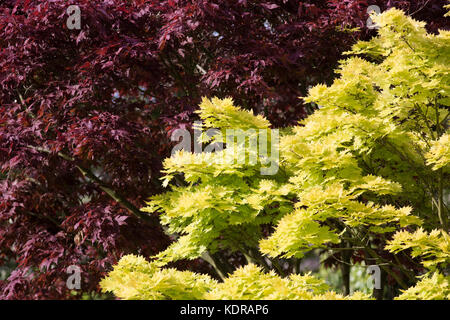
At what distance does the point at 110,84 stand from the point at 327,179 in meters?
2.79

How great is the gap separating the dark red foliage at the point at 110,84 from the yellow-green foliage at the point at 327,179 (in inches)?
34.6

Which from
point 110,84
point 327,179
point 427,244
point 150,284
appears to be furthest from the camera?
point 110,84

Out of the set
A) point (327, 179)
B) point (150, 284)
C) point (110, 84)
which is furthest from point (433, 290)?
point (110, 84)

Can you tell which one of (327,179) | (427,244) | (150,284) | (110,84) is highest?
(110,84)

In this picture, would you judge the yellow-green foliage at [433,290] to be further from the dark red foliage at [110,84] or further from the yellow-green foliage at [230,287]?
the dark red foliage at [110,84]

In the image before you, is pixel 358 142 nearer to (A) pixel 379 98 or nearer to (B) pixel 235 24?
(A) pixel 379 98

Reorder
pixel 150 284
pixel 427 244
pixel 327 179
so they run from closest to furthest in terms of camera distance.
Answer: pixel 150 284 → pixel 427 244 → pixel 327 179

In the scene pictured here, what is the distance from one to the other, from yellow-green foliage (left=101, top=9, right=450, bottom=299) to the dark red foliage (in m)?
0.88

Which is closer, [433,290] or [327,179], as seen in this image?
[433,290]

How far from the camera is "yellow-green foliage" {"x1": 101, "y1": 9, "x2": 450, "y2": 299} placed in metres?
4.11

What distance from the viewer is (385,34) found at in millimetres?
4762

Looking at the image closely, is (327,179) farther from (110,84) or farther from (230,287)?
(110,84)

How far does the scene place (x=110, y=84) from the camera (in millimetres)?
6027

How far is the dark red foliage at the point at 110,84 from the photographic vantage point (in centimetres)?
562
